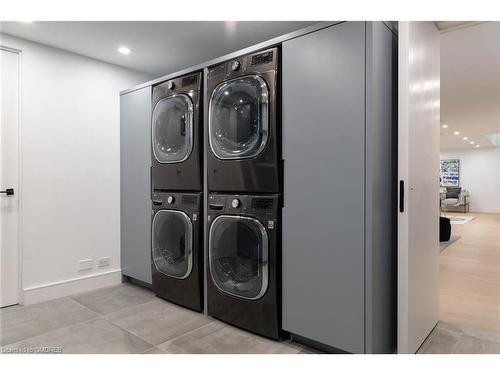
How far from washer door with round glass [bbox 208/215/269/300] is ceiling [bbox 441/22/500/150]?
226cm

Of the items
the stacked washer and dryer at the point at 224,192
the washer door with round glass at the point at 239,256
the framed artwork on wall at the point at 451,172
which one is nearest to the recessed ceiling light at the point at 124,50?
the stacked washer and dryer at the point at 224,192

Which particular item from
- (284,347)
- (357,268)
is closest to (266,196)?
(357,268)

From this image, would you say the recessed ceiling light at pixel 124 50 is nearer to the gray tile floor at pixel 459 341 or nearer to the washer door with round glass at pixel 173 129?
the washer door with round glass at pixel 173 129

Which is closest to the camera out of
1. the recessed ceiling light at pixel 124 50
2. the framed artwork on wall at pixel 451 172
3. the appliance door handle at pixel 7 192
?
the appliance door handle at pixel 7 192

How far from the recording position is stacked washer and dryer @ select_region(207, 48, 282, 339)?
6.80 ft

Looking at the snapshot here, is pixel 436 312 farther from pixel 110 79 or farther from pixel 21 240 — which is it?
pixel 110 79

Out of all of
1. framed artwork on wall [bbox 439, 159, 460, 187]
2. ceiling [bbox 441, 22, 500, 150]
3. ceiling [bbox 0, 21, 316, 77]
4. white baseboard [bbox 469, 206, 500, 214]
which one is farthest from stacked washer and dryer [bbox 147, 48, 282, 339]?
white baseboard [bbox 469, 206, 500, 214]

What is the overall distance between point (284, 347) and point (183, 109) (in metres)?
1.98

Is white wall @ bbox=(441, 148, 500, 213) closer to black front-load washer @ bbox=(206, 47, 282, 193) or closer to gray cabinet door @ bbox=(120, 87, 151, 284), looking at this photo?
black front-load washer @ bbox=(206, 47, 282, 193)

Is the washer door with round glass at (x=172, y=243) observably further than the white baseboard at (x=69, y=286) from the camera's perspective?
No

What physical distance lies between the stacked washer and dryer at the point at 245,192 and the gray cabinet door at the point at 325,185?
9 centimetres

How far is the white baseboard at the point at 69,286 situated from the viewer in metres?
2.81

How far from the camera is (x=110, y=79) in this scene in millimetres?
3393

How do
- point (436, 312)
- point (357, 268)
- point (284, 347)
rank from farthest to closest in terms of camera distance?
point (436, 312)
point (284, 347)
point (357, 268)
